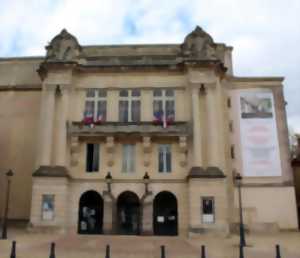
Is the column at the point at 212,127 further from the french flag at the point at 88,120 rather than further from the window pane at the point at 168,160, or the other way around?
the french flag at the point at 88,120

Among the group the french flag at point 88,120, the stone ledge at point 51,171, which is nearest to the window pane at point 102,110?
the french flag at point 88,120

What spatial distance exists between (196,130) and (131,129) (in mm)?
5554

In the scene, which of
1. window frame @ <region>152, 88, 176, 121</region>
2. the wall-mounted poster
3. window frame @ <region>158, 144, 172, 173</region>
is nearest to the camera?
the wall-mounted poster

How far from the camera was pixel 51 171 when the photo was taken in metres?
30.6

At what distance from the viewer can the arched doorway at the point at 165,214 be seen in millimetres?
30984

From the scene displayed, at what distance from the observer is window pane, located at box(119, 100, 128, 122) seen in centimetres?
3284

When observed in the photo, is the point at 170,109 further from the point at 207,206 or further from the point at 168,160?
the point at 207,206

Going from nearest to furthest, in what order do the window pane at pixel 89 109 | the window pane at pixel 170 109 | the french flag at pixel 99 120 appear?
the french flag at pixel 99 120 → the window pane at pixel 170 109 → the window pane at pixel 89 109

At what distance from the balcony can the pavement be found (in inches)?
340

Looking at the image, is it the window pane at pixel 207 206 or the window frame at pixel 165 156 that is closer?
the window pane at pixel 207 206

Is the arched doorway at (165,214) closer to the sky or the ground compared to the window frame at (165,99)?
closer to the ground

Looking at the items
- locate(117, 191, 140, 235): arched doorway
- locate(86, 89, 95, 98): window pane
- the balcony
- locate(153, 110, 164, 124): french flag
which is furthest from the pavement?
locate(86, 89, 95, 98): window pane

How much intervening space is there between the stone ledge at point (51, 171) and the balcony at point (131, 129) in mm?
3205

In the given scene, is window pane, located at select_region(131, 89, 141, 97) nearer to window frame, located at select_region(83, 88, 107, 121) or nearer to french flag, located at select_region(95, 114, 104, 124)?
window frame, located at select_region(83, 88, 107, 121)
